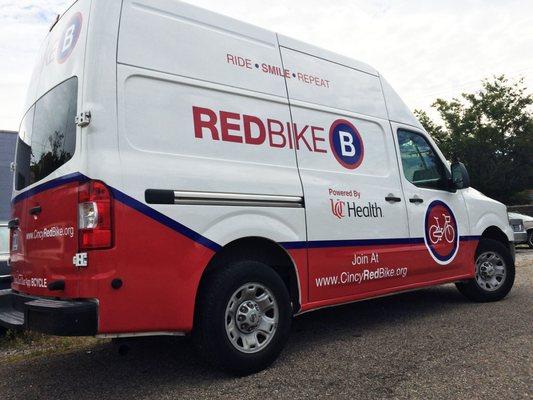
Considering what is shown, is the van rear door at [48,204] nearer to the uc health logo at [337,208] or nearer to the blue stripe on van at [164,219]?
the blue stripe on van at [164,219]

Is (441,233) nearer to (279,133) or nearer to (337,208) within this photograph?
(337,208)

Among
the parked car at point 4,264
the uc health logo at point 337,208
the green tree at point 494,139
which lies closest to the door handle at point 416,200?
→ the uc health logo at point 337,208

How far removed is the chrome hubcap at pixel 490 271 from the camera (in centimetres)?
599

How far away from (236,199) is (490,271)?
3.91 metres

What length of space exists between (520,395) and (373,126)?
2.81 metres

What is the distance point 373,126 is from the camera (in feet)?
16.5

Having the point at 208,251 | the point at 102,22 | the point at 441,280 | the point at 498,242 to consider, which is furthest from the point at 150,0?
the point at 498,242

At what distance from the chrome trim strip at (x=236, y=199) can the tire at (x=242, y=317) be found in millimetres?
455

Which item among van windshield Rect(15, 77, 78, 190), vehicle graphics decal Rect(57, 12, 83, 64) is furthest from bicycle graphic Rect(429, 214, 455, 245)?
vehicle graphics decal Rect(57, 12, 83, 64)

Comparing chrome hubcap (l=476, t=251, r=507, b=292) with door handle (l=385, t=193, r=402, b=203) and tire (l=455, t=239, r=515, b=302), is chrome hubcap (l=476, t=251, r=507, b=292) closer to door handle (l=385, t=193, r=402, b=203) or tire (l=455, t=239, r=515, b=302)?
tire (l=455, t=239, r=515, b=302)

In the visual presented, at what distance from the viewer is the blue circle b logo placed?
4.57 m

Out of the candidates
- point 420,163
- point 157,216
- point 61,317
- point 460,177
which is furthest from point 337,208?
point 61,317

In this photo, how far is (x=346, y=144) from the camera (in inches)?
185

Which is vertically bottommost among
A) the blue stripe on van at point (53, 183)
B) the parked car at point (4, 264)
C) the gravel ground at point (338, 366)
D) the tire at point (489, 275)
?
the gravel ground at point (338, 366)
